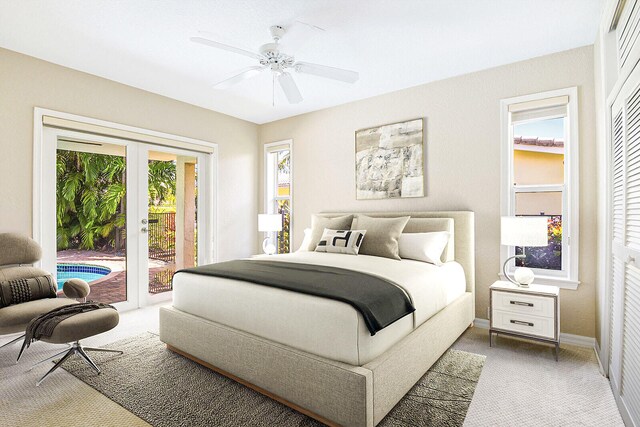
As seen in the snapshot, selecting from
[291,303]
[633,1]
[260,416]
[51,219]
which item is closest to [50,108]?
[51,219]

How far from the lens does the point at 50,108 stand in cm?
328

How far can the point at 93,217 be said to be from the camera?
3750 mm

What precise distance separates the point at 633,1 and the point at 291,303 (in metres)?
2.46

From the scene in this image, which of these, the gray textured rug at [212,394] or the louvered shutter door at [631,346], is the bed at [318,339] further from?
the louvered shutter door at [631,346]

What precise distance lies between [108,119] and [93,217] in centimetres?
110

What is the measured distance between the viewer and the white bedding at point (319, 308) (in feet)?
5.72

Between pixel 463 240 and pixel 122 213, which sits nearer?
pixel 463 240

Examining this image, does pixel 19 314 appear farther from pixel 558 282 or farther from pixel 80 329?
pixel 558 282

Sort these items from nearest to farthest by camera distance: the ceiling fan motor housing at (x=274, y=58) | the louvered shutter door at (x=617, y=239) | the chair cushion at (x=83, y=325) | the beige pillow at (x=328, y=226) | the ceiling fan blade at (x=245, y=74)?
the louvered shutter door at (x=617, y=239), the chair cushion at (x=83, y=325), the ceiling fan motor housing at (x=274, y=58), the ceiling fan blade at (x=245, y=74), the beige pillow at (x=328, y=226)

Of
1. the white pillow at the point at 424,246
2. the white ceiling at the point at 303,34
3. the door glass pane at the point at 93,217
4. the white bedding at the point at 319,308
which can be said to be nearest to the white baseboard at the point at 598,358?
the white bedding at the point at 319,308

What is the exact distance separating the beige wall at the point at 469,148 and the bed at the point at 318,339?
0.98 metres

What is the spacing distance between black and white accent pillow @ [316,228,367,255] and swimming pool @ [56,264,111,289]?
2495mm

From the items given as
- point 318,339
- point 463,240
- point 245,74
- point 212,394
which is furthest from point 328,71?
point 212,394

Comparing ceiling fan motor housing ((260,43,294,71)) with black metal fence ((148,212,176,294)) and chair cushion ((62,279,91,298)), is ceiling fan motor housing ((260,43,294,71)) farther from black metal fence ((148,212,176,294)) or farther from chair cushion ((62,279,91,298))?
black metal fence ((148,212,176,294))
